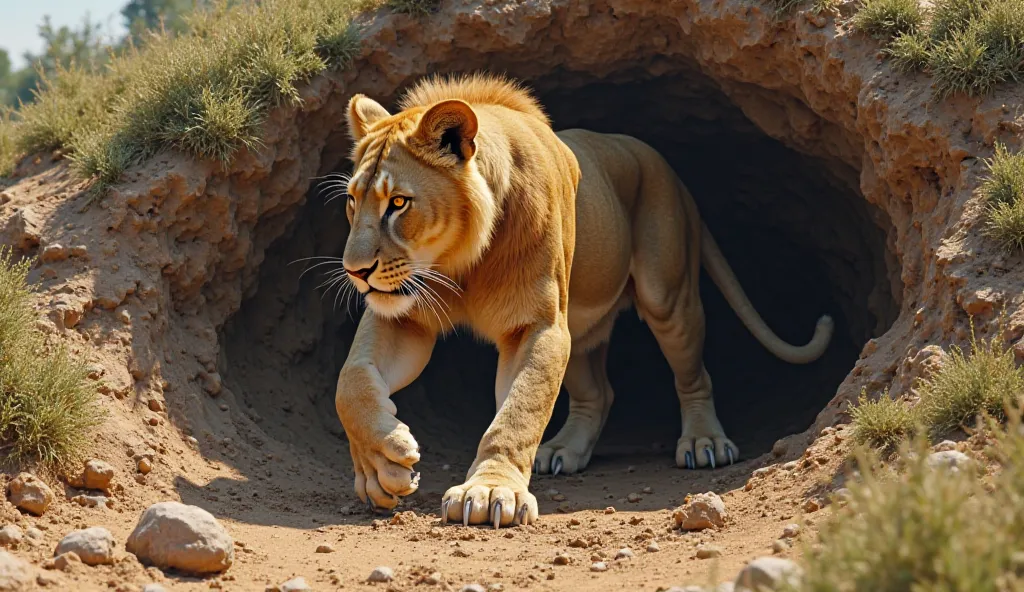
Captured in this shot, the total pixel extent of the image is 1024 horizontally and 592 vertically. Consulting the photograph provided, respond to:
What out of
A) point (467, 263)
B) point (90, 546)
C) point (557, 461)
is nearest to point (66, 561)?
point (90, 546)

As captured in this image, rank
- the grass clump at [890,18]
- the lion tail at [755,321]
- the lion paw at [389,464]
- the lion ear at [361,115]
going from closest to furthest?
the lion paw at [389,464] < the lion ear at [361,115] < the grass clump at [890,18] < the lion tail at [755,321]

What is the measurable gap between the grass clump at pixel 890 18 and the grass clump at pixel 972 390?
2.34m

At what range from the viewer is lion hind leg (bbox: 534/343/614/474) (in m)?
6.96

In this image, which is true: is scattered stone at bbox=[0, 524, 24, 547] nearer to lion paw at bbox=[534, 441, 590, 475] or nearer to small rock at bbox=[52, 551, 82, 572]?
small rock at bbox=[52, 551, 82, 572]

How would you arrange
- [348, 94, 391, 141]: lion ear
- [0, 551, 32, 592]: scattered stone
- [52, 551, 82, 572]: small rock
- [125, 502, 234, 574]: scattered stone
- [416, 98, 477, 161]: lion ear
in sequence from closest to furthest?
1. [0, 551, 32, 592]: scattered stone
2. [52, 551, 82, 572]: small rock
3. [125, 502, 234, 574]: scattered stone
4. [416, 98, 477, 161]: lion ear
5. [348, 94, 391, 141]: lion ear

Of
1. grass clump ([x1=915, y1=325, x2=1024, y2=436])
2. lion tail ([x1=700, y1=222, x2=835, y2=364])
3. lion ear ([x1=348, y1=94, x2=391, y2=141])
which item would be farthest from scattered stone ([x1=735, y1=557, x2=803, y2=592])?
lion tail ([x1=700, y1=222, x2=835, y2=364])

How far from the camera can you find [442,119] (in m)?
4.96

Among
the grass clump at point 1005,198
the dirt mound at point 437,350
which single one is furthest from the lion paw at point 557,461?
the grass clump at point 1005,198

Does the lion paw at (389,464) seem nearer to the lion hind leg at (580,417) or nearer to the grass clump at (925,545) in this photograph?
the lion hind leg at (580,417)

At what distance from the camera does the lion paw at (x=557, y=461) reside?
6.91m

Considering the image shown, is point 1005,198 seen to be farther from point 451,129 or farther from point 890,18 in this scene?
point 451,129

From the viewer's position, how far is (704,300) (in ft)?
35.2

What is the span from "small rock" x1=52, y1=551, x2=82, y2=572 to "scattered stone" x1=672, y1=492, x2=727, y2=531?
2317 mm

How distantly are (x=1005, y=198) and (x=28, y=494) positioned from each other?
4.42m
